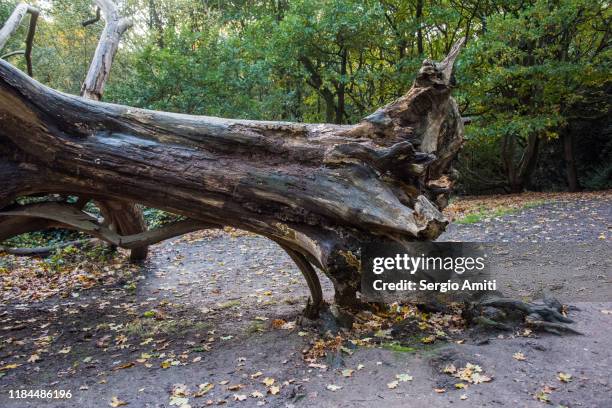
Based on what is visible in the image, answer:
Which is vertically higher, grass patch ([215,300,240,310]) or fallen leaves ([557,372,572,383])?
grass patch ([215,300,240,310])

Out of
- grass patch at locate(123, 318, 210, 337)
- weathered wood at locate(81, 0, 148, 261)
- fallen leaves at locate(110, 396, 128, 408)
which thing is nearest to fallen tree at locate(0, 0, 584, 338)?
grass patch at locate(123, 318, 210, 337)

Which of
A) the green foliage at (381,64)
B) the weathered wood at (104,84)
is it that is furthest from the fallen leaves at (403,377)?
the green foliage at (381,64)

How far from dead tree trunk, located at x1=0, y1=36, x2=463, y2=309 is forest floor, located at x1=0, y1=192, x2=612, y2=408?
754 millimetres

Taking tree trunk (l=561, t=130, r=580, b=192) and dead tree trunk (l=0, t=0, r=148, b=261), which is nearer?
dead tree trunk (l=0, t=0, r=148, b=261)

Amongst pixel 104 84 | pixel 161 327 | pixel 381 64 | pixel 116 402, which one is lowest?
pixel 116 402

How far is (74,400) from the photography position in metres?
3.45

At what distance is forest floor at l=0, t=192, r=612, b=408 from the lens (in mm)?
3316

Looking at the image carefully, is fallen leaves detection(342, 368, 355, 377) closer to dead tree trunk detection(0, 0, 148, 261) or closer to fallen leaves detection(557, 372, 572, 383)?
fallen leaves detection(557, 372, 572, 383)

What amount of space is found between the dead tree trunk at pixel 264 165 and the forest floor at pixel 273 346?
0.75 m

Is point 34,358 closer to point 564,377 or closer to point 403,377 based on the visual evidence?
point 403,377

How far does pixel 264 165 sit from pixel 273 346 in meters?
1.58

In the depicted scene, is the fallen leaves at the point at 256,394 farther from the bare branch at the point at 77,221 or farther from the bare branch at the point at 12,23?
the bare branch at the point at 12,23

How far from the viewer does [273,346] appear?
4145 mm

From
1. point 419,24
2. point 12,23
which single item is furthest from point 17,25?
point 419,24
